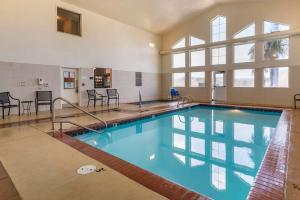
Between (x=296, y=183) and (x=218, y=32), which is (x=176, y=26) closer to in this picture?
(x=218, y=32)

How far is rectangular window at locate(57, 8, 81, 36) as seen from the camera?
762 centimetres

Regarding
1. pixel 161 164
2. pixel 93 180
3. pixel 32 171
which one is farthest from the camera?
pixel 161 164

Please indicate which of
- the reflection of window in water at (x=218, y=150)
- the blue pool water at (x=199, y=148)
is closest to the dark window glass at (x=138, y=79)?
A: the blue pool water at (x=199, y=148)

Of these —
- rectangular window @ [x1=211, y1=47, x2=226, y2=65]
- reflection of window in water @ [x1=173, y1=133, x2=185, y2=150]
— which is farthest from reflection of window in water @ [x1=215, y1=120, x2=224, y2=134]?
rectangular window @ [x1=211, y1=47, x2=226, y2=65]

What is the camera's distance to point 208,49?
1060 centimetres

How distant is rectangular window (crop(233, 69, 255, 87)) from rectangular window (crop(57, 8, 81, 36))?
777 cm

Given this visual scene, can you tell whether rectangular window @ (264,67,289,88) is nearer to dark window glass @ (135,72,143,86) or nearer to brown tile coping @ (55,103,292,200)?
brown tile coping @ (55,103,292,200)

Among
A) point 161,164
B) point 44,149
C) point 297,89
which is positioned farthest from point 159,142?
point 297,89

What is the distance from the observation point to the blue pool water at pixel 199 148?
2756 millimetres

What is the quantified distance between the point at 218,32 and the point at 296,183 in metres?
9.56

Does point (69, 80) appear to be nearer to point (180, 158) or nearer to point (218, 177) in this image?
point (180, 158)

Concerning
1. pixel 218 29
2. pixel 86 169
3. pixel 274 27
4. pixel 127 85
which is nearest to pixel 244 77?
pixel 274 27

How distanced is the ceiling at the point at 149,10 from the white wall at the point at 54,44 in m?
0.42

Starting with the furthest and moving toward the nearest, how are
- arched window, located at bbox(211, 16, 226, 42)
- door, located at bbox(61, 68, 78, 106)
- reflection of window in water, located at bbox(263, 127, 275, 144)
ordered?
arched window, located at bbox(211, 16, 226, 42)
door, located at bbox(61, 68, 78, 106)
reflection of window in water, located at bbox(263, 127, 275, 144)
